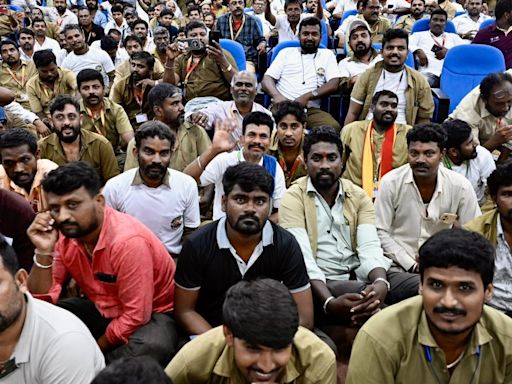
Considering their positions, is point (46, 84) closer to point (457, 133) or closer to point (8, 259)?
point (457, 133)

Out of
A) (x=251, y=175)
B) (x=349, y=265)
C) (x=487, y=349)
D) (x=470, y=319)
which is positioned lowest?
(x=349, y=265)

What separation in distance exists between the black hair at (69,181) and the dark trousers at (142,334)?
0.46m

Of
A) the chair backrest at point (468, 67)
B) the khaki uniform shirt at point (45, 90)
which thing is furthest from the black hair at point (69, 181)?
the chair backrest at point (468, 67)

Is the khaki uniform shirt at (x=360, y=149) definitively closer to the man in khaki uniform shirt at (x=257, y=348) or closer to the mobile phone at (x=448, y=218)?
the mobile phone at (x=448, y=218)

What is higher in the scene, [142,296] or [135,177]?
[135,177]

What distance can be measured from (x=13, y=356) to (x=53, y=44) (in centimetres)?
573

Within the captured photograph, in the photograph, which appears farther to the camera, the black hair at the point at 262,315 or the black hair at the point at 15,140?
the black hair at the point at 15,140

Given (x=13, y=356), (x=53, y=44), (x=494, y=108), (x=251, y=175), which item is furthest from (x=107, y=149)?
(x=53, y=44)

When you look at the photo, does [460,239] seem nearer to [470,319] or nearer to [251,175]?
[470,319]

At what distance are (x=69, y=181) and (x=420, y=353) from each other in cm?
123

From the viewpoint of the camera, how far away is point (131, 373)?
1.16m

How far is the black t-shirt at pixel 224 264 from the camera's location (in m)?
2.10

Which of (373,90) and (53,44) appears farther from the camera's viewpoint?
(53,44)

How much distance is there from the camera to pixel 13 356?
141 cm
